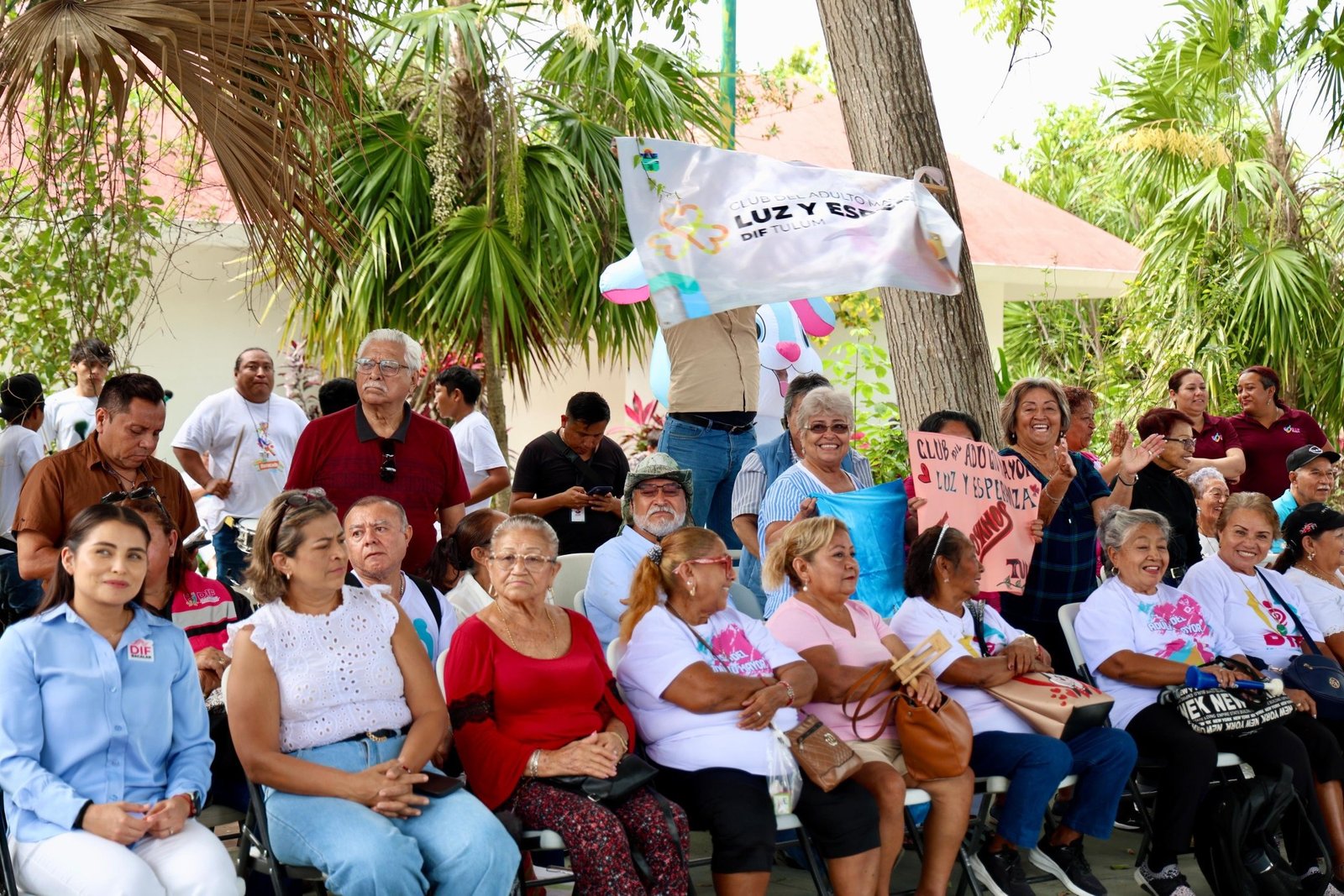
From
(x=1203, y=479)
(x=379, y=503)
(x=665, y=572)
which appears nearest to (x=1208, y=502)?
(x=1203, y=479)

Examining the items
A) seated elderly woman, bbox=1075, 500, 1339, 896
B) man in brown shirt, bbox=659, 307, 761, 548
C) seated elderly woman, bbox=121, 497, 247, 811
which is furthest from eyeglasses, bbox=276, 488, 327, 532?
seated elderly woman, bbox=1075, 500, 1339, 896

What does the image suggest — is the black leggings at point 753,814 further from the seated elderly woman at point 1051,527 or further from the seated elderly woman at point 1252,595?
the seated elderly woman at point 1252,595

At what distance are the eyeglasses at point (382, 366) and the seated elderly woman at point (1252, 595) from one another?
3269mm

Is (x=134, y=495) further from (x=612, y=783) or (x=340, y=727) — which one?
(x=612, y=783)

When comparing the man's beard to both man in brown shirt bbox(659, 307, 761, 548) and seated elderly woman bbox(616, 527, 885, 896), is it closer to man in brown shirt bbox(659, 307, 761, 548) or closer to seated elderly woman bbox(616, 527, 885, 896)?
seated elderly woman bbox(616, 527, 885, 896)

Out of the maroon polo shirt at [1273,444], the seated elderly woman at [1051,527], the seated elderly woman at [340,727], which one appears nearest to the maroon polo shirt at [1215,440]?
the maroon polo shirt at [1273,444]

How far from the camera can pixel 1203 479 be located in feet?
22.7

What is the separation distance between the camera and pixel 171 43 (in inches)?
168

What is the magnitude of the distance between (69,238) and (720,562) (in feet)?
10.0

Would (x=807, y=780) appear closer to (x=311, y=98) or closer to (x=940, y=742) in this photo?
(x=940, y=742)

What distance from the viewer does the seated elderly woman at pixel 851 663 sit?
452 cm

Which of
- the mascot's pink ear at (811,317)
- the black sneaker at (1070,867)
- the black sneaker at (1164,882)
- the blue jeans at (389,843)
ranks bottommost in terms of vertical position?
the black sneaker at (1164,882)

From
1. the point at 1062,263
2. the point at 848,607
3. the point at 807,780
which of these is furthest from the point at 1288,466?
the point at 1062,263

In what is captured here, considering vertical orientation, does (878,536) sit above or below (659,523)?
below
